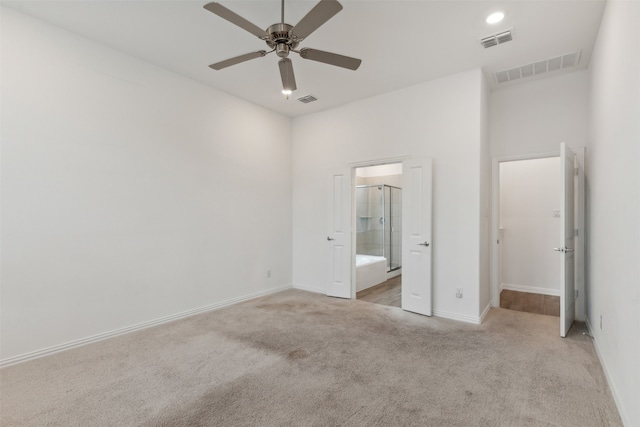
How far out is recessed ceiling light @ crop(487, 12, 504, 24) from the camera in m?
2.70

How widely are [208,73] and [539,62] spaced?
3971mm

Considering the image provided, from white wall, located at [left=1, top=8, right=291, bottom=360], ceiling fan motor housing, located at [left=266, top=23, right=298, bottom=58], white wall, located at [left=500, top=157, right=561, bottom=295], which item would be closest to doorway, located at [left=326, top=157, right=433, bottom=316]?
white wall, located at [left=1, top=8, right=291, bottom=360]

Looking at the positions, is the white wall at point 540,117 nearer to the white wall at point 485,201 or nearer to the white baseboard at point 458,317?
the white wall at point 485,201

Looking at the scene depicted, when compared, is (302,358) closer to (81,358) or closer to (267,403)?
(267,403)

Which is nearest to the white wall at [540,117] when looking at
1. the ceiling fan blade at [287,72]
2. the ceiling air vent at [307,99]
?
the ceiling air vent at [307,99]

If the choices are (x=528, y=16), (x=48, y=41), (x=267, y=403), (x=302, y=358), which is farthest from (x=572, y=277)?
(x=48, y=41)

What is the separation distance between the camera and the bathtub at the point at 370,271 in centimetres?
526

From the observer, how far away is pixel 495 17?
2738mm

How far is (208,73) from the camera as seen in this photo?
12.6 ft

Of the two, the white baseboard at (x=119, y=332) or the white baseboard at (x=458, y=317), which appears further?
the white baseboard at (x=458, y=317)

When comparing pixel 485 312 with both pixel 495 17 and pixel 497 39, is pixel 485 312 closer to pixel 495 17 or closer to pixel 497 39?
pixel 497 39

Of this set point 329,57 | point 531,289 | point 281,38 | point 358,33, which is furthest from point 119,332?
A: point 531,289

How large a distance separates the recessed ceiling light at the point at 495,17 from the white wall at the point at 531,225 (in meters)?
3.17

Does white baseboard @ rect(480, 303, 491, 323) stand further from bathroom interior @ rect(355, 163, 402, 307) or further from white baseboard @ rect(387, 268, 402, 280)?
white baseboard @ rect(387, 268, 402, 280)
